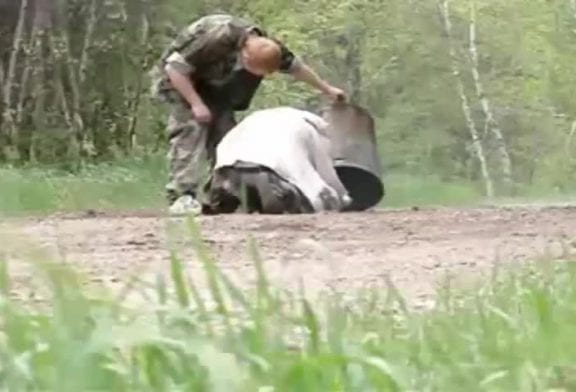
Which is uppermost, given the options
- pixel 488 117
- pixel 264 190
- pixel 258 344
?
pixel 258 344

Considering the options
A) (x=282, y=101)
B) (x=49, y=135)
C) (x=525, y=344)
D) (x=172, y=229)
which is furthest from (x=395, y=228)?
(x=282, y=101)

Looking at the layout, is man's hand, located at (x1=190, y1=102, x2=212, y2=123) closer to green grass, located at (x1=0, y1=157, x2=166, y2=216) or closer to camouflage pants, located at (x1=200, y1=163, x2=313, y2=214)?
camouflage pants, located at (x1=200, y1=163, x2=313, y2=214)

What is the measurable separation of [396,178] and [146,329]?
21.0 metres

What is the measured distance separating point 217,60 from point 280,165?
1023mm

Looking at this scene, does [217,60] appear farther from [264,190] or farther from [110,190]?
[110,190]

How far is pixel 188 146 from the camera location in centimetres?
1064

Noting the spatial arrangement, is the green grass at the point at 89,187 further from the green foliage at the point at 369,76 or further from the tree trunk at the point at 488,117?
the tree trunk at the point at 488,117

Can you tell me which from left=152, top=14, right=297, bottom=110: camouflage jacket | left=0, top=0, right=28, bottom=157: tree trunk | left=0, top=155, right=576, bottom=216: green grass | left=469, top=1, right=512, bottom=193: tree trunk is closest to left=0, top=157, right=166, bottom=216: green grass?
left=0, top=155, right=576, bottom=216: green grass

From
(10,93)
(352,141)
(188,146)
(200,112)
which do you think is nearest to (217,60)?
(200,112)

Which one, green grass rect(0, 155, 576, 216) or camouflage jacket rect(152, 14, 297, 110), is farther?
green grass rect(0, 155, 576, 216)

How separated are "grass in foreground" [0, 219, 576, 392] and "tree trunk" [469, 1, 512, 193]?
24.1 metres

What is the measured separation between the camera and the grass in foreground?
5.71 feet

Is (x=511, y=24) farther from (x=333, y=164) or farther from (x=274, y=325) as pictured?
(x=274, y=325)

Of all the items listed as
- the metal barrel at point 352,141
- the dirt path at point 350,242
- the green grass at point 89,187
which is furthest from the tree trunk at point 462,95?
the dirt path at point 350,242
